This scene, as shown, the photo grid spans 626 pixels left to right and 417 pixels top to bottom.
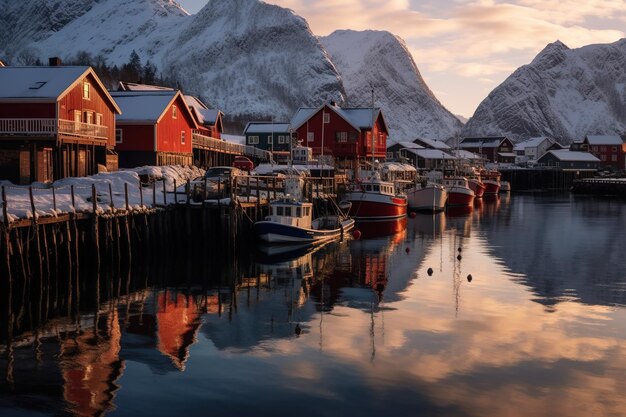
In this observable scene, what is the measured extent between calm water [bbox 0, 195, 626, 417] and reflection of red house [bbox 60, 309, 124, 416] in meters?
0.05

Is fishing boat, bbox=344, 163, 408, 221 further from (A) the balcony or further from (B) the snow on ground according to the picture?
(A) the balcony

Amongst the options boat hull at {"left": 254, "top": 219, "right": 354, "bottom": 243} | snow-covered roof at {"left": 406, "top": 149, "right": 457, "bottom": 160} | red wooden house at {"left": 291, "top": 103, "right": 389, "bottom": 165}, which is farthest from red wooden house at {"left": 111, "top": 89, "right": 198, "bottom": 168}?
snow-covered roof at {"left": 406, "top": 149, "right": 457, "bottom": 160}

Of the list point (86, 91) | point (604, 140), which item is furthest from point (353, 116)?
point (604, 140)

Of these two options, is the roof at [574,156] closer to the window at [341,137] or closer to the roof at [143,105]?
the window at [341,137]

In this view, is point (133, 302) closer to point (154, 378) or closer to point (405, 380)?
point (154, 378)

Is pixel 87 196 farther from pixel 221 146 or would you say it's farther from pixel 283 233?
pixel 221 146

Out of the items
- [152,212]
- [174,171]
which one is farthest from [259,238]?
[174,171]

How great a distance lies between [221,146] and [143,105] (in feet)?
60.1

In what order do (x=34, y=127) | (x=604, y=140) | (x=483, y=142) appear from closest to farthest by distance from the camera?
(x=34, y=127) → (x=604, y=140) → (x=483, y=142)

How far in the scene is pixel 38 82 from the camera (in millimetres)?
47375

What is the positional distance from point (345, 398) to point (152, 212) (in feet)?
75.1

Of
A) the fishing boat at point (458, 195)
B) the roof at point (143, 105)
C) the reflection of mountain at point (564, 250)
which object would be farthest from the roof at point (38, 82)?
the fishing boat at point (458, 195)

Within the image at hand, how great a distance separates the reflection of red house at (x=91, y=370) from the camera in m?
16.4

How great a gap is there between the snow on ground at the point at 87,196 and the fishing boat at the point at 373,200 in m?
16.5
